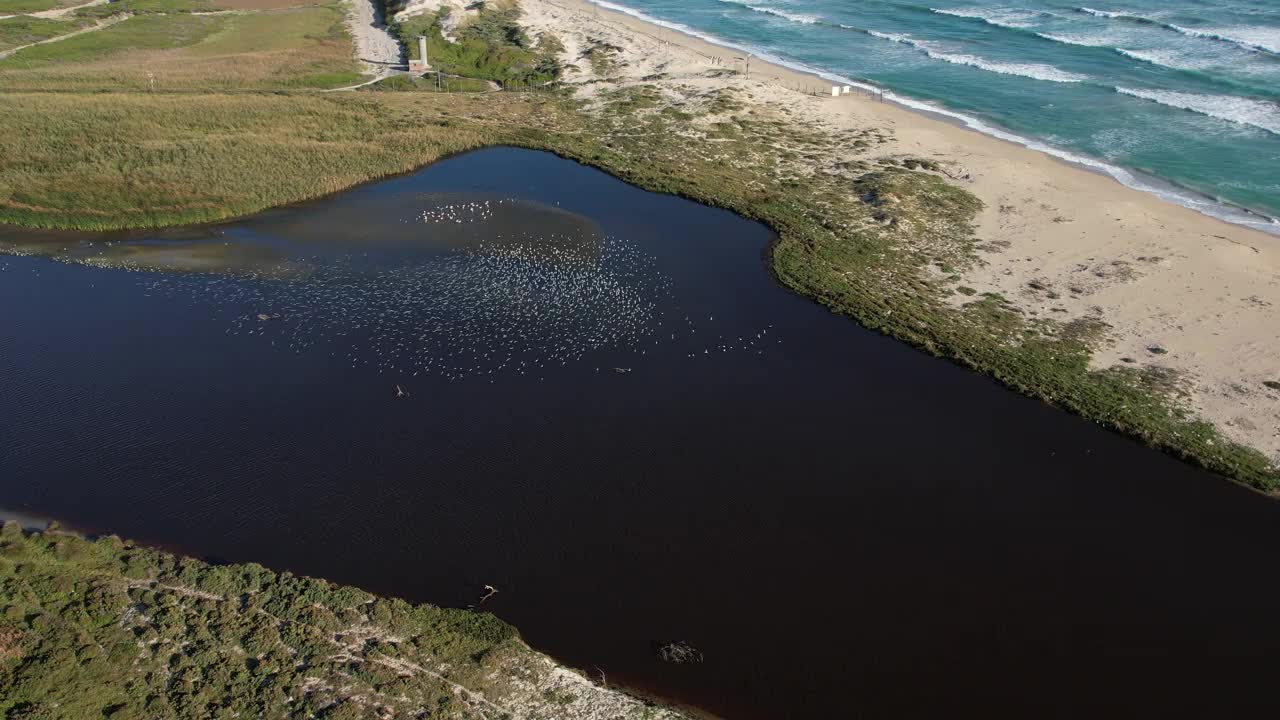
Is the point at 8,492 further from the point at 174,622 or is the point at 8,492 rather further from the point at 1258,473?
the point at 1258,473

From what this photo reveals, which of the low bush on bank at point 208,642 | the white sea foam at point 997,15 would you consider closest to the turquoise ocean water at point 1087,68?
the white sea foam at point 997,15

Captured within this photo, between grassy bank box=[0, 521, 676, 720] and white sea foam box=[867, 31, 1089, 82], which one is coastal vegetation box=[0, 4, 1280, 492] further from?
white sea foam box=[867, 31, 1089, 82]

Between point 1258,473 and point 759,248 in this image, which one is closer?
point 1258,473

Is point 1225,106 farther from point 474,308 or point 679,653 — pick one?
point 679,653

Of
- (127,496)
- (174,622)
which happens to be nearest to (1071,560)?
(174,622)

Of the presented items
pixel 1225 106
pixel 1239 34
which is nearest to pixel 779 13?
pixel 1239 34
